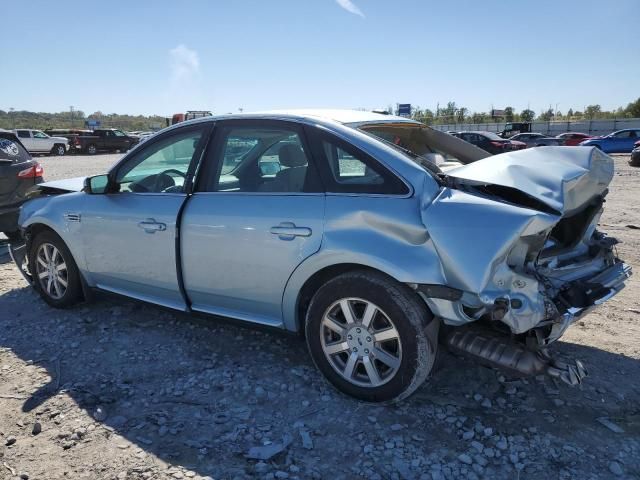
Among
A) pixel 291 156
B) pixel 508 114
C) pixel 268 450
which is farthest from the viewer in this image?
pixel 508 114

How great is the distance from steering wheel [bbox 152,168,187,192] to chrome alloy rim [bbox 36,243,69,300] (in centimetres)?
130

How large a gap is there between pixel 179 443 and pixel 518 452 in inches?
72.5

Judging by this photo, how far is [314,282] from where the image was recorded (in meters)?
3.31

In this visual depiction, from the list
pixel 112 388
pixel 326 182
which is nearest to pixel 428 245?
pixel 326 182

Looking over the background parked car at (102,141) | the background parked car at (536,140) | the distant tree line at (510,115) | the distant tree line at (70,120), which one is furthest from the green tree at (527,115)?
the distant tree line at (70,120)

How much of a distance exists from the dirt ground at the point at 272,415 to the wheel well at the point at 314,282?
0.45 m

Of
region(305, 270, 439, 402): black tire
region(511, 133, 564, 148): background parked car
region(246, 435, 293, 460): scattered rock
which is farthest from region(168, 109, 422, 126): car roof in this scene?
region(511, 133, 564, 148): background parked car

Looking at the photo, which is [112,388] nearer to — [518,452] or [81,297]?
[81,297]

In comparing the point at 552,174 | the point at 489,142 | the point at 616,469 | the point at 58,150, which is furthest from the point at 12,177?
the point at 58,150

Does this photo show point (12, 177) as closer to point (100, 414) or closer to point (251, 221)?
point (100, 414)

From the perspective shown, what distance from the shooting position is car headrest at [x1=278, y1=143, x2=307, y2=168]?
3424 mm

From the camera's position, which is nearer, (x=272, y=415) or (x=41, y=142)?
(x=272, y=415)

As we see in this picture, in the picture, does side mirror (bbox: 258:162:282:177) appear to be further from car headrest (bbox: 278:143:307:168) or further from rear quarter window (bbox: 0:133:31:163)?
rear quarter window (bbox: 0:133:31:163)

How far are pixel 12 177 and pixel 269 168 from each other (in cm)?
544
